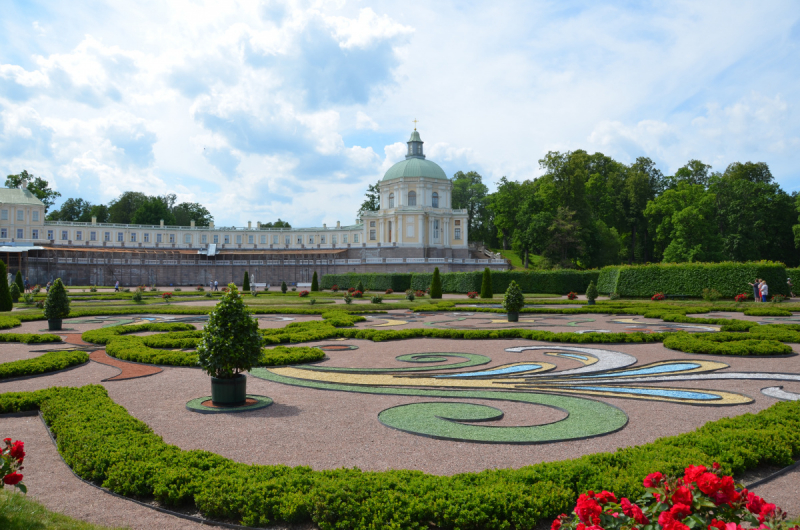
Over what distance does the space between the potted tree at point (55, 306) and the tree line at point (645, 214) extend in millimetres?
50731

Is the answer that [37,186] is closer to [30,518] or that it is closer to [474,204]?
[474,204]

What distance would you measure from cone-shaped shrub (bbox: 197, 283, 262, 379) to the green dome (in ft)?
240

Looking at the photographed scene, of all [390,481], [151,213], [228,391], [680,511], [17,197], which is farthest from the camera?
[151,213]

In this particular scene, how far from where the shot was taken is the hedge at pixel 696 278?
3114 centimetres

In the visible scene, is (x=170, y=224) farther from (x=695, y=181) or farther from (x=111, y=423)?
(x=111, y=423)

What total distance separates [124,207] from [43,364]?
320 ft

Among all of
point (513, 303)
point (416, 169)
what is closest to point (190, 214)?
point (416, 169)

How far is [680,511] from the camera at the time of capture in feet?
9.38

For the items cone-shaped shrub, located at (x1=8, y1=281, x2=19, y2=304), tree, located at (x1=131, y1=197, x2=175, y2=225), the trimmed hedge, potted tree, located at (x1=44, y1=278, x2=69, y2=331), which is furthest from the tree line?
tree, located at (x1=131, y1=197, x2=175, y2=225)

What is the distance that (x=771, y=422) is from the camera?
255 inches

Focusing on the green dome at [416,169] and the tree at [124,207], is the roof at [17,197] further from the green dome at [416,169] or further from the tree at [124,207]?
the green dome at [416,169]

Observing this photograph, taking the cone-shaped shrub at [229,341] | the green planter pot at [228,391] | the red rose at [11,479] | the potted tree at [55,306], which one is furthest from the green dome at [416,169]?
the red rose at [11,479]

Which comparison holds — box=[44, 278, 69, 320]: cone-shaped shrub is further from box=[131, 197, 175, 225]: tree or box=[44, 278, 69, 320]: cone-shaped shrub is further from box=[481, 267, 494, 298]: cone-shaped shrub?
box=[131, 197, 175, 225]: tree

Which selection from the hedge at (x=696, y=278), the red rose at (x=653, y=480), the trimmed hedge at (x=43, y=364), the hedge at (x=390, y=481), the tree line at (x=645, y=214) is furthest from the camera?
the tree line at (x=645, y=214)
